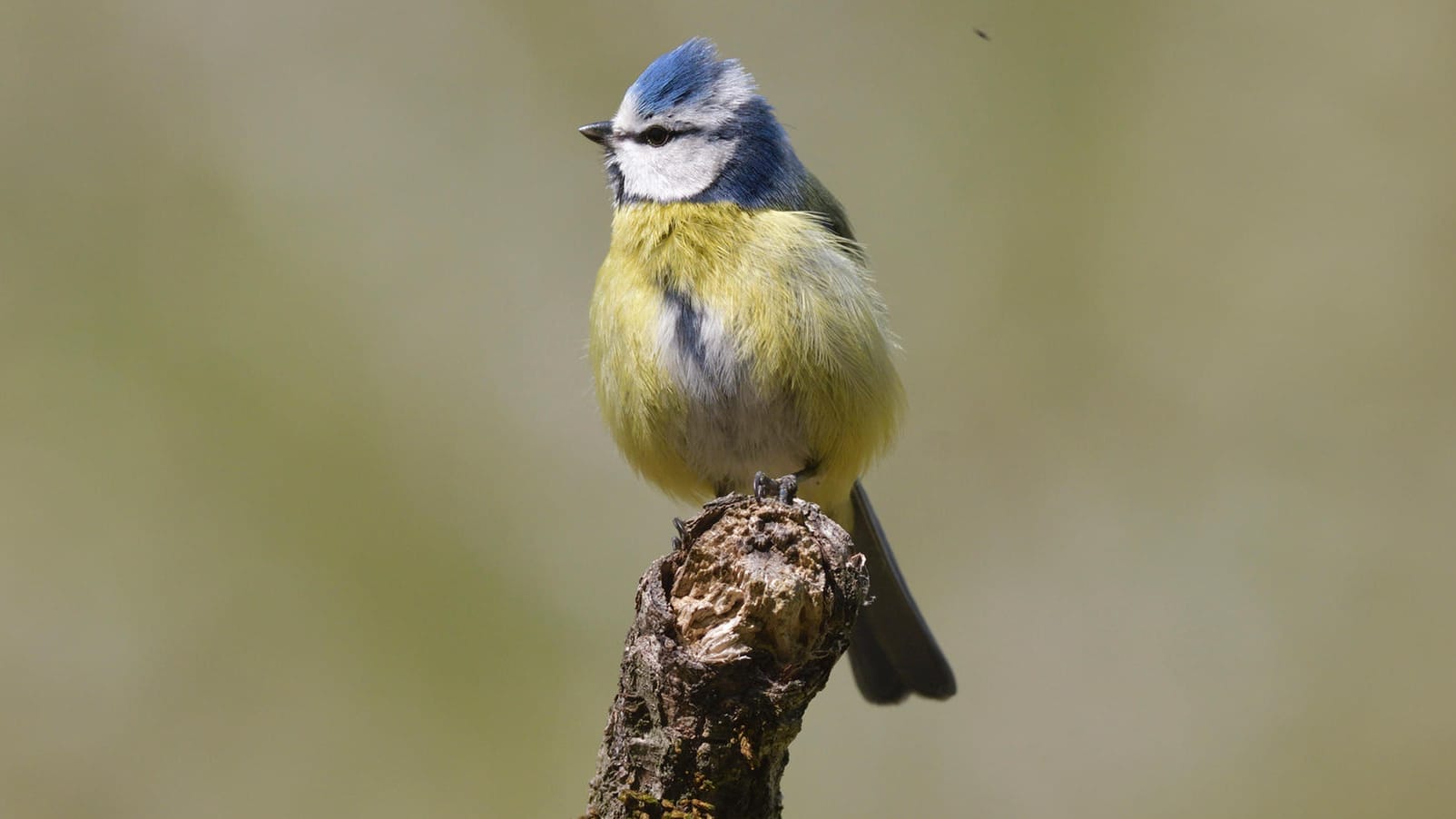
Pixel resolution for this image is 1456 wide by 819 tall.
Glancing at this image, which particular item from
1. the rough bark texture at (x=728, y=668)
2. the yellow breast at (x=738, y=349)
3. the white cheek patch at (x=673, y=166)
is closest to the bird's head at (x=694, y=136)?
the white cheek patch at (x=673, y=166)

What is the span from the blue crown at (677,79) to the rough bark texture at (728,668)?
1946mm

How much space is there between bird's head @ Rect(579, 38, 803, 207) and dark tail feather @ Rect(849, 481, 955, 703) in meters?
1.10

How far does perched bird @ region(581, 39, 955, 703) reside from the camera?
11.0ft

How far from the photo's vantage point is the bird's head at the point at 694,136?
368cm

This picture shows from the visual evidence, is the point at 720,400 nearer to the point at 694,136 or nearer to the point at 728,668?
the point at 694,136

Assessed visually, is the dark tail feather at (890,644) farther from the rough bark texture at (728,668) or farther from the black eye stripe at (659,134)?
the rough bark texture at (728,668)

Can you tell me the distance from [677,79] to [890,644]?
199 centimetres

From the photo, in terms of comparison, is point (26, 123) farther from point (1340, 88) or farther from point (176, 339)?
point (1340, 88)

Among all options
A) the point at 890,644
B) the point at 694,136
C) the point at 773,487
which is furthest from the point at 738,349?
the point at 890,644

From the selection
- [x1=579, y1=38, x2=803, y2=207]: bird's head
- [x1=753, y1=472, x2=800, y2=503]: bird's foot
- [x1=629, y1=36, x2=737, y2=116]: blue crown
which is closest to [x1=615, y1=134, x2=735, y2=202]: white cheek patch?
[x1=579, y1=38, x2=803, y2=207]: bird's head

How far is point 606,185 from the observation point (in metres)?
3.94

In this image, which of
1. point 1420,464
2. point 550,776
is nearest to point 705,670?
point 550,776

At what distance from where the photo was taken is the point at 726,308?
3.32 meters

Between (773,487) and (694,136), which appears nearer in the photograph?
(773,487)
